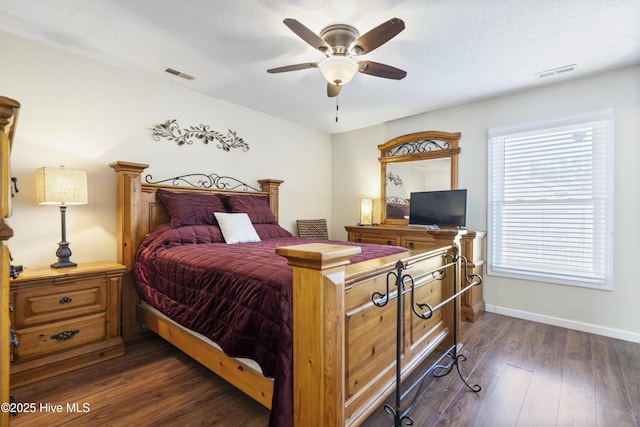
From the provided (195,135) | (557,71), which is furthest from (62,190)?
(557,71)

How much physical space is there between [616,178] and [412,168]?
6.74 feet

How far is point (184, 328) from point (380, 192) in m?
3.28

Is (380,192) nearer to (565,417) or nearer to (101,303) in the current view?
(565,417)

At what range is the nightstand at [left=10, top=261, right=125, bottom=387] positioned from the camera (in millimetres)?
2002

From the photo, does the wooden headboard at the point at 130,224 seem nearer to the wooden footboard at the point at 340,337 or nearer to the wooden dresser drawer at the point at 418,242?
the wooden footboard at the point at 340,337

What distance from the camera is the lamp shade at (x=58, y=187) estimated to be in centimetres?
219

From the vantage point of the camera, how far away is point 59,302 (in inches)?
85.1

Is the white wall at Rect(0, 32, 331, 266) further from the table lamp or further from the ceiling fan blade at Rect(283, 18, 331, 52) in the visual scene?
the ceiling fan blade at Rect(283, 18, 331, 52)

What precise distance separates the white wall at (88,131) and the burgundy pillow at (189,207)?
40cm

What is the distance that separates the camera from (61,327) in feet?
7.06

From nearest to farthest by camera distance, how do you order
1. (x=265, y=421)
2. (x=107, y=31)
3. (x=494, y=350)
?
(x=265, y=421) < (x=107, y=31) < (x=494, y=350)

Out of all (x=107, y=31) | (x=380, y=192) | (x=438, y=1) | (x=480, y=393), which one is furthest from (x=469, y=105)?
(x=107, y=31)

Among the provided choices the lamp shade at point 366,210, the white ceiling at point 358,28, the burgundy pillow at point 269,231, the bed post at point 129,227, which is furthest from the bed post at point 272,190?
the bed post at point 129,227

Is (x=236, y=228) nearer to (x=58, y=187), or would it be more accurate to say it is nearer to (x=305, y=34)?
(x=58, y=187)
